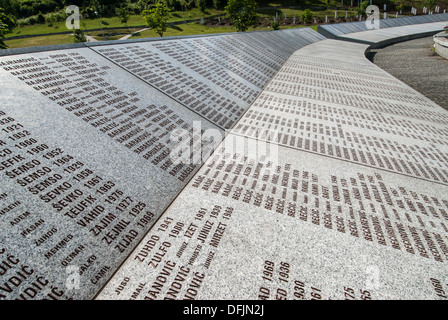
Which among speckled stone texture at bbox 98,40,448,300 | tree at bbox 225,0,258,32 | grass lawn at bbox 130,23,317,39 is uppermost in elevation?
grass lawn at bbox 130,23,317,39

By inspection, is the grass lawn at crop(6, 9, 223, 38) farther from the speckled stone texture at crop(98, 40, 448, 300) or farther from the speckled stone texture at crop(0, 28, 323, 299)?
the speckled stone texture at crop(98, 40, 448, 300)

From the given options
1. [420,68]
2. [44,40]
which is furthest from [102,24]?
[420,68]

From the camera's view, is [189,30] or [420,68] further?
[189,30]

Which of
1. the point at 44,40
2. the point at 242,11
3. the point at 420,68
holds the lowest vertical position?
the point at 420,68

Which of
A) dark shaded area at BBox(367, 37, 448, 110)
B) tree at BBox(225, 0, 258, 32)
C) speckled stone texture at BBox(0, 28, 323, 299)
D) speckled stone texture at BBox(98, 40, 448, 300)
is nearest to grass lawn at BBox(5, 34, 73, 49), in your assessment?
tree at BBox(225, 0, 258, 32)

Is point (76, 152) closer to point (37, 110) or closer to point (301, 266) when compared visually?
point (37, 110)

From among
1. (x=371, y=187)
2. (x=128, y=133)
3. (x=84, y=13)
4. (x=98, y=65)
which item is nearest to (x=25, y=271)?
(x=128, y=133)

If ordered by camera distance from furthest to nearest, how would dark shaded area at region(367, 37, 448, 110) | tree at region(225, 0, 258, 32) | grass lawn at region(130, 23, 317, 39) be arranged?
grass lawn at region(130, 23, 317, 39) → tree at region(225, 0, 258, 32) → dark shaded area at region(367, 37, 448, 110)

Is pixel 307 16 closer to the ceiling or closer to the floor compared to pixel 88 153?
closer to the ceiling

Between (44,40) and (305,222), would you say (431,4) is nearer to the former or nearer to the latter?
(305,222)
